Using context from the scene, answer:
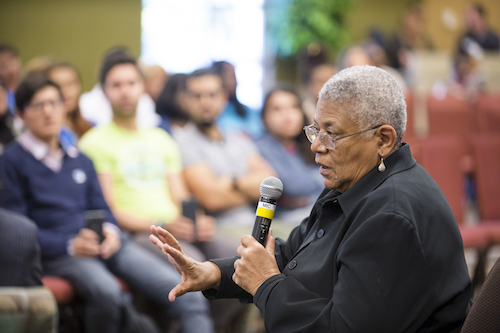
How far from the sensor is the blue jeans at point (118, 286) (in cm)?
226

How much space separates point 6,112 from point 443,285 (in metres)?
2.72

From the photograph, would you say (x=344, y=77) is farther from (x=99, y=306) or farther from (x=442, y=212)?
(x=99, y=306)

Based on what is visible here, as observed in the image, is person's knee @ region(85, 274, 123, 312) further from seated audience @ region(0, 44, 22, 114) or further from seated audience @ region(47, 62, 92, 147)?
seated audience @ region(0, 44, 22, 114)

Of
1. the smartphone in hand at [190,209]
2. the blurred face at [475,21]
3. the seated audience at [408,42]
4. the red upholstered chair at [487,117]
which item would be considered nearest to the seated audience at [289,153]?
the smartphone in hand at [190,209]

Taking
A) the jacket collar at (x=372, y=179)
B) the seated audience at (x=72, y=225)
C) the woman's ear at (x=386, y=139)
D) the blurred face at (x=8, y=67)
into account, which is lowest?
the seated audience at (x=72, y=225)

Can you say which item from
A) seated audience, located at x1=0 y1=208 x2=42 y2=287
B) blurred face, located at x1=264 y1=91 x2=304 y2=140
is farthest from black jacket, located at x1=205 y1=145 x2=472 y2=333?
blurred face, located at x1=264 y1=91 x2=304 y2=140

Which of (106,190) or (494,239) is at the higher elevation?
(106,190)

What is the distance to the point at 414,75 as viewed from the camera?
6340 millimetres

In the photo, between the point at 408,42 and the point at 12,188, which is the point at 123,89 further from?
the point at 408,42

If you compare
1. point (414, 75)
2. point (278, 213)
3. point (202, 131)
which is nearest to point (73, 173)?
point (202, 131)

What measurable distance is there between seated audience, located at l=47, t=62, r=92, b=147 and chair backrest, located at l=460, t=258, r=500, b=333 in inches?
107

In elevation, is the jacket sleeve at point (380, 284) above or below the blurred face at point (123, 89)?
below

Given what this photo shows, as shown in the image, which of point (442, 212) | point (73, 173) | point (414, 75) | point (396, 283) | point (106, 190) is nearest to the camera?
point (396, 283)

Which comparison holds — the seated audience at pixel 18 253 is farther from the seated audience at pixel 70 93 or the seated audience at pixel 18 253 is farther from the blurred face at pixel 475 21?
the blurred face at pixel 475 21
